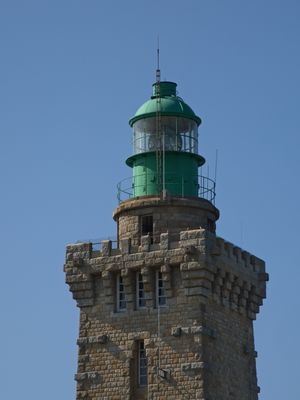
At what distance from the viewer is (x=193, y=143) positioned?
40312mm

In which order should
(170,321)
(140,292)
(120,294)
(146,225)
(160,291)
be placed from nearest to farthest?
(170,321), (160,291), (140,292), (120,294), (146,225)

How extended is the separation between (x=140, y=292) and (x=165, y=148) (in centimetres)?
486

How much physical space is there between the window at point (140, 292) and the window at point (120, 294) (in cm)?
51

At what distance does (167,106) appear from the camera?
4003cm

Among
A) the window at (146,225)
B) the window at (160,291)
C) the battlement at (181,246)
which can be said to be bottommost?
the window at (160,291)

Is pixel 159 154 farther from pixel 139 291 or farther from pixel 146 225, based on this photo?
pixel 139 291

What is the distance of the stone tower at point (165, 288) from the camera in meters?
37.2

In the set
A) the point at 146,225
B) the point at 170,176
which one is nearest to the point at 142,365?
the point at 146,225

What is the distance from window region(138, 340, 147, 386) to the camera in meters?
37.6

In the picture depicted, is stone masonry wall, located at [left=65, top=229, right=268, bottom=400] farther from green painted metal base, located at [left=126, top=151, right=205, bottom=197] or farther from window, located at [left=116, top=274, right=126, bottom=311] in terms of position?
→ green painted metal base, located at [left=126, top=151, right=205, bottom=197]

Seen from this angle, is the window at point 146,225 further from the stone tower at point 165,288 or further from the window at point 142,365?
the window at point 142,365

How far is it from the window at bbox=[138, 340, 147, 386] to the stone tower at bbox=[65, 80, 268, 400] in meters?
0.03

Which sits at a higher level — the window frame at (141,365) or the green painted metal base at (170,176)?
the green painted metal base at (170,176)

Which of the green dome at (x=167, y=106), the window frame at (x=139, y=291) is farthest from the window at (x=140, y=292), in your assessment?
the green dome at (x=167, y=106)
